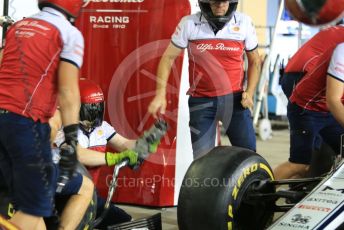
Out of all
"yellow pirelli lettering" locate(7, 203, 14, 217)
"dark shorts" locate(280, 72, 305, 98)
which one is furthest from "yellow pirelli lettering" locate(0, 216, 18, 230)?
"dark shorts" locate(280, 72, 305, 98)

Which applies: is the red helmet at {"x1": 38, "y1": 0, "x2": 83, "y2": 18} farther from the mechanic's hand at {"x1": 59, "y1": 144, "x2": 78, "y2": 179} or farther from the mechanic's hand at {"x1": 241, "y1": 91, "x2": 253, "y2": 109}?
the mechanic's hand at {"x1": 241, "y1": 91, "x2": 253, "y2": 109}

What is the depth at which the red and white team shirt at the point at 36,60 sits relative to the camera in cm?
302

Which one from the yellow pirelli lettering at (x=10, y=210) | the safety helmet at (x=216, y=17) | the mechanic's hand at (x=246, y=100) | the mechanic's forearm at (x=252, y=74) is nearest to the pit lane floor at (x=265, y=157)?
the mechanic's hand at (x=246, y=100)

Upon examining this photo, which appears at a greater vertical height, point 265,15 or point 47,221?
point 47,221

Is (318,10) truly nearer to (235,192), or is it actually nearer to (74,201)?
(235,192)

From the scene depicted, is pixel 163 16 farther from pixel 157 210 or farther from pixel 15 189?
pixel 15 189

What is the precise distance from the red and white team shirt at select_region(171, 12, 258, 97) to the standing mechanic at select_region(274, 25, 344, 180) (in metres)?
0.45

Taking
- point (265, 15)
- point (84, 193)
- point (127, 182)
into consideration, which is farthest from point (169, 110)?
point (265, 15)

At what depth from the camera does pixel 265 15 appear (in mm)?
12719

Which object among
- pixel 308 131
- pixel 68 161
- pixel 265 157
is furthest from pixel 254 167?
pixel 265 157

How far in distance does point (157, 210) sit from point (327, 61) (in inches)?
77.7

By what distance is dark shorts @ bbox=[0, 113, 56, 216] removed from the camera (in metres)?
3.01

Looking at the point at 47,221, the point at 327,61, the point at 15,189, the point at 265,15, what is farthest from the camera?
the point at 265,15

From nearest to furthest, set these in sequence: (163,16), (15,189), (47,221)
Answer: (15,189)
(47,221)
(163,16)
